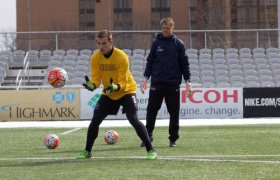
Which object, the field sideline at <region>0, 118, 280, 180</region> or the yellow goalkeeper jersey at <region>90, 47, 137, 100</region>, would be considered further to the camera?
the yellow goalkeeper jersey at <region>90, 47, 137, 100</region>

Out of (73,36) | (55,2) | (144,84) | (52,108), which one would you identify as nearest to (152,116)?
(144,84)

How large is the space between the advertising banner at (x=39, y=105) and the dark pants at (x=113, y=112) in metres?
16.4

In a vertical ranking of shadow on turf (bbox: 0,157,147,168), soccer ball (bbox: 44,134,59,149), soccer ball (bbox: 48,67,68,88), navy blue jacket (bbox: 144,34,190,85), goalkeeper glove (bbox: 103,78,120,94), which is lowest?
shadow on turf (bbox: 0,157,147,168)

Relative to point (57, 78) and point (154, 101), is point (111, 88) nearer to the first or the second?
point (57, 78)

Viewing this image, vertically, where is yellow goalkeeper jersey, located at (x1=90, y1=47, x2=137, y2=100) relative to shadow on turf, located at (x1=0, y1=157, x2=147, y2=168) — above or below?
above

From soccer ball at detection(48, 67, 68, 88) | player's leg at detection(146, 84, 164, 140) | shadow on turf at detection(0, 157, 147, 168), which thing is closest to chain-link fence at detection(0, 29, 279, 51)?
player's leg at detection(146, 84, 164, 140)

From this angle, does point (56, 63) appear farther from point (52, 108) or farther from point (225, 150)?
point (225, 150)

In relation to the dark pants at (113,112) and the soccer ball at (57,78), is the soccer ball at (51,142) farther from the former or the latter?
the dark pants at (113,112)

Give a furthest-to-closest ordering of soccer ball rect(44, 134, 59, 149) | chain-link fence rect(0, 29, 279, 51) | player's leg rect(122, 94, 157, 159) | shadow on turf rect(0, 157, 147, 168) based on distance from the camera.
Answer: chain-link fence rect(0, 29, 279, 51) < soccer ball rect(44, 134, 59, 149) < player's leg rect(122, 94, 157, 159) < shadow on turf rect(0, 157, 147, 168)

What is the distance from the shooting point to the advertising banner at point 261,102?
89.5ft

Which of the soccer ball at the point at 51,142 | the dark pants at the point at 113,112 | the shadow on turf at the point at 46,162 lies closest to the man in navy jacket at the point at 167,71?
the soccer ball at the point at 51,142

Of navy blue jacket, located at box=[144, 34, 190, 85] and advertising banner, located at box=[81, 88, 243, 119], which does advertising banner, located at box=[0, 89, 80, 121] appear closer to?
advertising banner, located at box=[81, 88, 243, 119]

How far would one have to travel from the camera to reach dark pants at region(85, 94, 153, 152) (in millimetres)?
10617

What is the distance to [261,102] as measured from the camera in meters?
27.3
